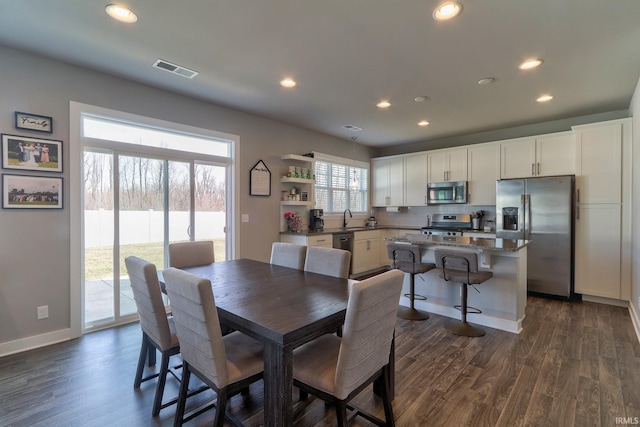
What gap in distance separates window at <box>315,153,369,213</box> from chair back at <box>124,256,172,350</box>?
12.9 ft

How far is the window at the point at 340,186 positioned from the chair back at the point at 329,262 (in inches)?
119

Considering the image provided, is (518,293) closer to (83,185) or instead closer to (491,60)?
(491,60)

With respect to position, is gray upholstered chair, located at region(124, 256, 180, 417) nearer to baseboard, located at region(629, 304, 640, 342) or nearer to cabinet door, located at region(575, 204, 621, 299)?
baseboard, located at region(629, 304, 640, 342)

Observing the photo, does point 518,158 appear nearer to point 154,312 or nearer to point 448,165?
point 448,165

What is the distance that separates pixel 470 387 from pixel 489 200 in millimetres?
3693

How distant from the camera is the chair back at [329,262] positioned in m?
2.34

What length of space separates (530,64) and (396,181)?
3533mm

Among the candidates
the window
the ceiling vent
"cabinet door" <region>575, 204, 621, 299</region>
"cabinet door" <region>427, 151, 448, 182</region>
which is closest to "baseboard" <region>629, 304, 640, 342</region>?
"cabinet door" <region>575, 204, 621, 299</region>

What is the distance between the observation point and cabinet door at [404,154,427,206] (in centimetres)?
583

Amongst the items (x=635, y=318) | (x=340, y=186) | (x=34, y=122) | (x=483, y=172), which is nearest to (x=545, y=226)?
(x=483, y=172)

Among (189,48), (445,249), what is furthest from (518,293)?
(189,48)

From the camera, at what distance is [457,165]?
5.38 metres

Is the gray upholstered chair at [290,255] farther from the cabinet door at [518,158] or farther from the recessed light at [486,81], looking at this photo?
the cabinet door at [518,158]

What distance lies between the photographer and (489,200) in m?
5.05
